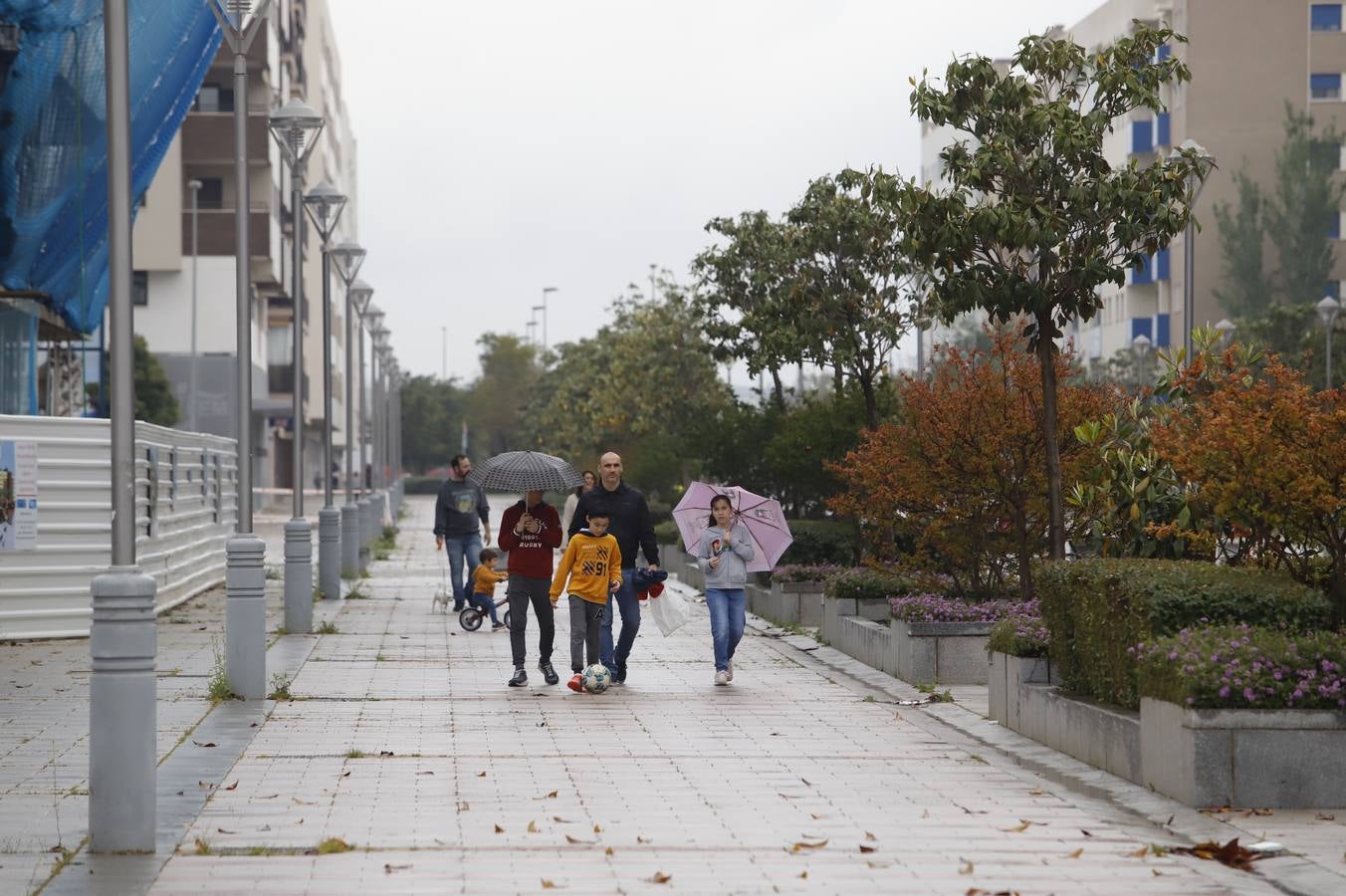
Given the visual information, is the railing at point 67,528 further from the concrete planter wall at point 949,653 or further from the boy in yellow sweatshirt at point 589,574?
the concrete planter wall at point 949,653

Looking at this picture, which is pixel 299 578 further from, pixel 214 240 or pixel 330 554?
pixel 214 240

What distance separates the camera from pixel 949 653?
16.5 m

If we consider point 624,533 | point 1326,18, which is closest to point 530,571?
point 624,533

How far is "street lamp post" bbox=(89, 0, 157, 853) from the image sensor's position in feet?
28.6

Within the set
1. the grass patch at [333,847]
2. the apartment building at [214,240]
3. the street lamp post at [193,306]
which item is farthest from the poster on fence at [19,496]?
the street lamp post at [193,306]

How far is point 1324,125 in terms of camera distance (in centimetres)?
8238

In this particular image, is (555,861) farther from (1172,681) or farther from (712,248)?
(712,248)

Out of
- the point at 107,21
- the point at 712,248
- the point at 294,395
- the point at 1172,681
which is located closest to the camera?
the point at 107,21

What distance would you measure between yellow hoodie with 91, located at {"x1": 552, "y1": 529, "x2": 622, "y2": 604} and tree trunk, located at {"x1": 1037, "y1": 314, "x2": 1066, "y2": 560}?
3357 mm

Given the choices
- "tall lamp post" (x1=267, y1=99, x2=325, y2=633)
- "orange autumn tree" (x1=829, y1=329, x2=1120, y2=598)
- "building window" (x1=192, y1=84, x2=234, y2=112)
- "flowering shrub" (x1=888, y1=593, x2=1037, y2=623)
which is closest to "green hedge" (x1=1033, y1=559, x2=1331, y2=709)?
"flowering shrub" (x1=888, y1=593, x2=1037, y2=623)

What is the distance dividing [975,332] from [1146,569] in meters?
120

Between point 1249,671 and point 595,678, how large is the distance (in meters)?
6.85

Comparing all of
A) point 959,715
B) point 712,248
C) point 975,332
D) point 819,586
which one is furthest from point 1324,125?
point 959,715

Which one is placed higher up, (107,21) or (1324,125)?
(1324,125)
